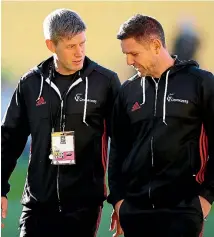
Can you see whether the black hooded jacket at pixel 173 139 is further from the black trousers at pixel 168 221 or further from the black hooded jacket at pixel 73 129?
the black hooded jacket at pixel 73 129

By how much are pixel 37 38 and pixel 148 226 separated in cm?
205

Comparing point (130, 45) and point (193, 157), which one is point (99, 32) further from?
point (193, 157)

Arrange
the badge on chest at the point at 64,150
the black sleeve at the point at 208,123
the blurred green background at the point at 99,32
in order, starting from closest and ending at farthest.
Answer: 1. the black sleeve at the point at 208,123
2. the badge on chest at the point at 64,150
3. the blurred green background at the point at 99,32

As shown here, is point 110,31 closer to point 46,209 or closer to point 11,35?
point 11,35

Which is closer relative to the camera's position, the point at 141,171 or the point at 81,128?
the point at 141,171

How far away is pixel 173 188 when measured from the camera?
9.74ft

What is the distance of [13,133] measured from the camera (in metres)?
3.40

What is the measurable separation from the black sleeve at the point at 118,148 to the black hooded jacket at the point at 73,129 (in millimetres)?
108

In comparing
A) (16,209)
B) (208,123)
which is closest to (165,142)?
(208,123)

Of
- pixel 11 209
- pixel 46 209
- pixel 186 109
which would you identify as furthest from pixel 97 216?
pixel 11 209

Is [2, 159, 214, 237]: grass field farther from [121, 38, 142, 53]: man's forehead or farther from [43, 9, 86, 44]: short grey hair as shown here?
[121, 38, 142, 53]: man's forehead

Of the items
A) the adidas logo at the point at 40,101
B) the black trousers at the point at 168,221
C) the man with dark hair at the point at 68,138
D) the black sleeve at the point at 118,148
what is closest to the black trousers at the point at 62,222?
the man with dark hair at the point at 68,138

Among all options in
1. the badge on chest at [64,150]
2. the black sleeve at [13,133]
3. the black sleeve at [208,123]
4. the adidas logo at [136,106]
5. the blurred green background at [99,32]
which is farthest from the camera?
the blurred green background at [99,32]

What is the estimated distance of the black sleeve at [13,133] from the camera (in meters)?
3.38
